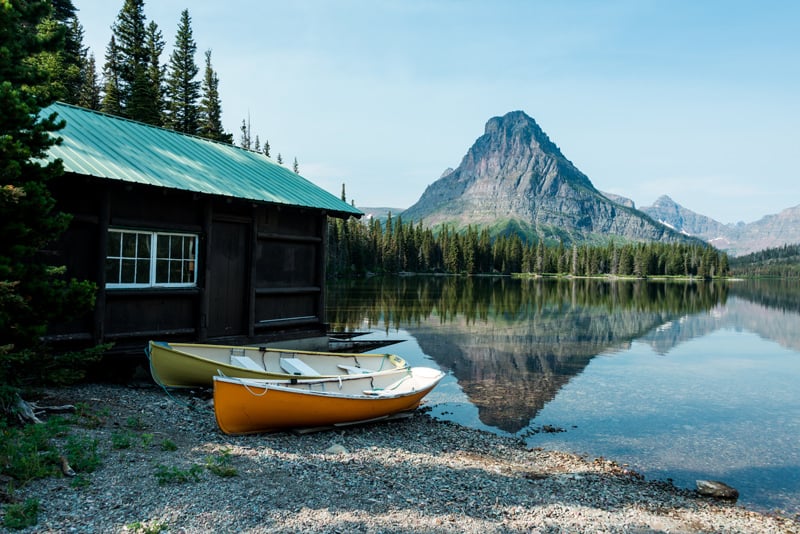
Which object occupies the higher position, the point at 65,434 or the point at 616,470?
the point at 65,434

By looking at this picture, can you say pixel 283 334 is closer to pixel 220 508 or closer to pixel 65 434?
pixel 65 434

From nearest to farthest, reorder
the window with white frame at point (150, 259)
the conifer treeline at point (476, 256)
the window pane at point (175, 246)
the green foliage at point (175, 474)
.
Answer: the green foliage at point (175, 474) → the window with white frame at point (150, 259) → the window pane at point (175, 246) → the conifer treeline at point (476, 256)

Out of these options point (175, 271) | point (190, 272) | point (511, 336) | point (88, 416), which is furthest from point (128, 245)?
point (511, 336)

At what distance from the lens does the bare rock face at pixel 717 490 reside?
10.1 metres

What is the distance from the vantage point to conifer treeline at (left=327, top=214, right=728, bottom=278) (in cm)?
11669

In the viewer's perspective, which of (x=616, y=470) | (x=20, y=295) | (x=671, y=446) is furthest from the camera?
A: (x=671, y=446)

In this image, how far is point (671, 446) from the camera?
516 inches

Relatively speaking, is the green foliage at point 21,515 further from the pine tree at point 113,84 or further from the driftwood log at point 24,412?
the pine tree at point 113,84

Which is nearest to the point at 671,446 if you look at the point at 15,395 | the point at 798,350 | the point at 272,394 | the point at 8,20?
the point at 272,394

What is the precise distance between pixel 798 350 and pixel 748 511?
25822 mm

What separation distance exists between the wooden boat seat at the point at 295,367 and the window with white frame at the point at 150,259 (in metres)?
3.43

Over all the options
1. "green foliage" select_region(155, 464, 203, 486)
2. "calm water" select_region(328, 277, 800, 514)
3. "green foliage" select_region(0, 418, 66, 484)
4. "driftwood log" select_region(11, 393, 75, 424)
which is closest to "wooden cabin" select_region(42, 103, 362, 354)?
"driftwood log" select_region(11, 393, 75, 424)

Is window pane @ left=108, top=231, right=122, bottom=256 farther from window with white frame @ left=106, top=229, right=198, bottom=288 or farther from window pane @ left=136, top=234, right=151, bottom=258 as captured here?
window pane @ left=136, top=234, right=151, bottom=258

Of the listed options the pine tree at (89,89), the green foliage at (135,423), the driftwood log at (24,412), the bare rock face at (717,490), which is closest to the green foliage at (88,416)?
the green foliage at (135,423)
